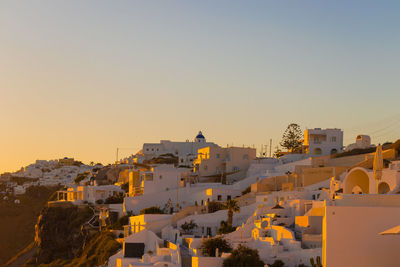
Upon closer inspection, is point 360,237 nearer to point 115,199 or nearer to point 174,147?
point 115,199

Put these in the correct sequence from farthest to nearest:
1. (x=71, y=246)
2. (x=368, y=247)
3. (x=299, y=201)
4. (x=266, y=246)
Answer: (x=71, y=246)
(x=299, y=201)
(x=266, y=246)
(x=368, y=247)

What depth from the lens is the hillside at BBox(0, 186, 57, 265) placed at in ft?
252

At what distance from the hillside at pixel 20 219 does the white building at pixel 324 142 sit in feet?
119

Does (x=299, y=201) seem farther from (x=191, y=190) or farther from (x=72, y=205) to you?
(x=72, y=205)

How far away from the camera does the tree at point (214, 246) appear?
3127 centimetres

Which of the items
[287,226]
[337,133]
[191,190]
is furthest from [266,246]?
[337,133]

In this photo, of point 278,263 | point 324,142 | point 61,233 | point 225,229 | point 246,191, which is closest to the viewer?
point 278,263

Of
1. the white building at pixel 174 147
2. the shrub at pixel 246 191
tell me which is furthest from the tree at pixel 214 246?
the white building at pixel 174 147

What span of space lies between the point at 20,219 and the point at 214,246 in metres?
56.0

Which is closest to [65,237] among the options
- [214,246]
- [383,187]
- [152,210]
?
[152,210]

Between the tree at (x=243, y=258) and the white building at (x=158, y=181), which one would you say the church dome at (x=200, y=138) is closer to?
the white building at (x=158, y=181)

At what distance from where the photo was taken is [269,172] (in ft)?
162

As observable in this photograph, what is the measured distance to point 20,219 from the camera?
270 feet

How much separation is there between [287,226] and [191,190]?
55.6 ft
